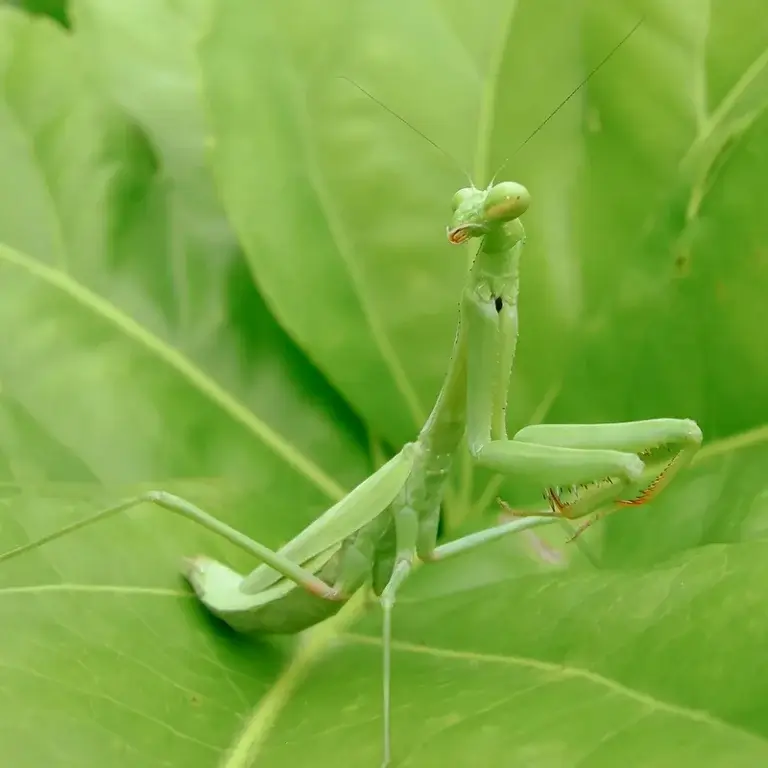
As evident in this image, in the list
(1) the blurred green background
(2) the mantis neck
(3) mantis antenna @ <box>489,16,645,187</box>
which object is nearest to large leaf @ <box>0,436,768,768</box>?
(1) the blurred green background

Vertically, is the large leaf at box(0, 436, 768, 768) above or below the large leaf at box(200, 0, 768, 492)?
below

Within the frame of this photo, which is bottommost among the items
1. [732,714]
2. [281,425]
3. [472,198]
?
[732,714]

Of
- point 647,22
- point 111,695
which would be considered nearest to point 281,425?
point 111,695

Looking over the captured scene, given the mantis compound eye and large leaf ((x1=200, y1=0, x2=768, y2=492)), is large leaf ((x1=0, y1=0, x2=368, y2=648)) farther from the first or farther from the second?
the mantis compound eye

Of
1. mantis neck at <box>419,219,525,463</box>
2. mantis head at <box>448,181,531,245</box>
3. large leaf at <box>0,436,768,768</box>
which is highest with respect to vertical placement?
mantis head at <box>448,181,531,245</box>

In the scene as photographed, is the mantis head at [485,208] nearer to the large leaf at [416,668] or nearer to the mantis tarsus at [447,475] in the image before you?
the mantis tarsus at [447,475]

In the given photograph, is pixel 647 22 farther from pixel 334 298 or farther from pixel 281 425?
pixel 281 425

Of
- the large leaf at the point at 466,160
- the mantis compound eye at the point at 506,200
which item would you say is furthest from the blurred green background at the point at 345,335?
the mantis compound eye at the point at 506,200
